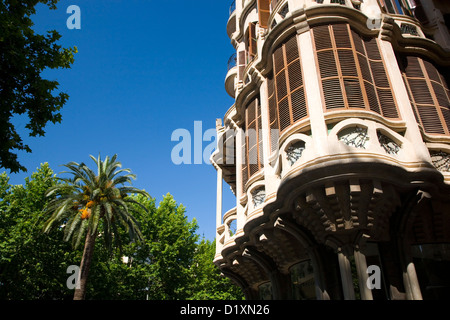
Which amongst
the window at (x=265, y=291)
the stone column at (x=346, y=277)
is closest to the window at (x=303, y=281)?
the window at (x=265, y=291)

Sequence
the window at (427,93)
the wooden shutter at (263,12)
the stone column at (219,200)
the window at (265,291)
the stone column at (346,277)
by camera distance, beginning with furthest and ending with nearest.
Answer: the stone column at (219,200) → the wooden shutter at (263,12) → the window at (265,291) → the window at (427,93) → the stone column at (346,277)

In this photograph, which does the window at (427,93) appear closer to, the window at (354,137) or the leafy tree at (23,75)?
the window at (354,137)

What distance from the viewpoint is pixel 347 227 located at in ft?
32.8

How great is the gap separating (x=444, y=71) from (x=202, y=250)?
26.7 meters

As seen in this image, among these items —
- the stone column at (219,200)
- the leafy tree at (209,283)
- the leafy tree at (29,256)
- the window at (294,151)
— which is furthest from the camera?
the leafy tree at (209,283)

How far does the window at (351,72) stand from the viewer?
1084 centimetres

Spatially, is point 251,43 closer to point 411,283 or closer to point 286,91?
point 286,91

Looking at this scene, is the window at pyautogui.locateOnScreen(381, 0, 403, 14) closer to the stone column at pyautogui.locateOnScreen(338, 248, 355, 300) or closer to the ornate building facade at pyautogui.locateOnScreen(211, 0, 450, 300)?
the ornate building facade at pyautogui.locateOnScreen(211, 0, 450, 300)

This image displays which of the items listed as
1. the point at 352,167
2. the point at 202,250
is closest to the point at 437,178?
the point at 352,167

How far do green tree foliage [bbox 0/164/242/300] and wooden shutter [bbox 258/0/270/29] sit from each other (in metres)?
12.6

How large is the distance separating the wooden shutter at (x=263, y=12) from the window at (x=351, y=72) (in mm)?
5040

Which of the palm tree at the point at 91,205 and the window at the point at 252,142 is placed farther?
the palm tree at the point at 91,205

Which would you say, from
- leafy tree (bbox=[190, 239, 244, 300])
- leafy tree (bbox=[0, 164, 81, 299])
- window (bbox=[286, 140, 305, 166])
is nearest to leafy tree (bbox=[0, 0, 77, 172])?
window (bbox=[286, 140, 305, 166])

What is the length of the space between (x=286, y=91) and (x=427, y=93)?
19.3ft
